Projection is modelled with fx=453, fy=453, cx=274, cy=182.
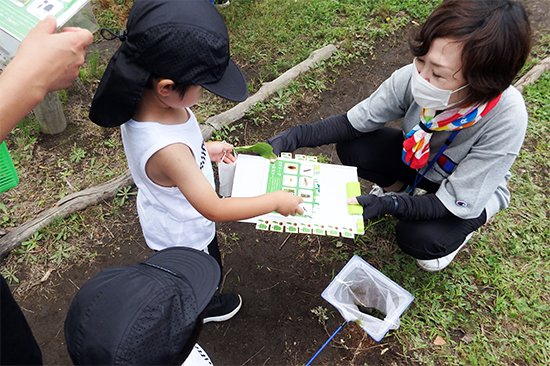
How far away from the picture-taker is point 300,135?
2.20 m

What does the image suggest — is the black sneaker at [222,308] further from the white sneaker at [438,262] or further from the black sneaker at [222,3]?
the black sneaker at [222,3]

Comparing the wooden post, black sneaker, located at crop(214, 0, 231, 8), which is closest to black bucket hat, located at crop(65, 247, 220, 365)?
the wooden post

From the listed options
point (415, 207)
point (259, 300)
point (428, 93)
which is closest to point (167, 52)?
point (428, 93)

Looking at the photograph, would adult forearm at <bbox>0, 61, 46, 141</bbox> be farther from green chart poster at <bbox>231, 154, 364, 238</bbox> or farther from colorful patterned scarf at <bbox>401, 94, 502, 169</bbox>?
colorful patterned scarf at <bbox>401, 94, 502, 169</bbox>

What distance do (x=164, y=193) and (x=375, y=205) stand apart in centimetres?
93

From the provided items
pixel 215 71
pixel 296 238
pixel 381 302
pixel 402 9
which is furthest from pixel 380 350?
pixel 402 9

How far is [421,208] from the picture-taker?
207 centimetres

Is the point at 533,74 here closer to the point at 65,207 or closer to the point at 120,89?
the point at 120,89

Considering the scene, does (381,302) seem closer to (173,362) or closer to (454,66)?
(454,66)

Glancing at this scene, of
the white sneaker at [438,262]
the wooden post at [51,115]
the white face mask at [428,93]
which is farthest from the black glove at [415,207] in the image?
the wooden post at [51,115]

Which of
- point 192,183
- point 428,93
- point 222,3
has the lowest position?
point 222,3

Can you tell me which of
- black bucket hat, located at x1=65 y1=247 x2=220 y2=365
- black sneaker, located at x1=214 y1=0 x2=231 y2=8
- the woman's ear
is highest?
the woman's ear

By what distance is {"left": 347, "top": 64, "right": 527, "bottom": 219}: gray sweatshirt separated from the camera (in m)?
1.86

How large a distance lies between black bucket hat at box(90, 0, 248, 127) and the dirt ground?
126 centimetres
